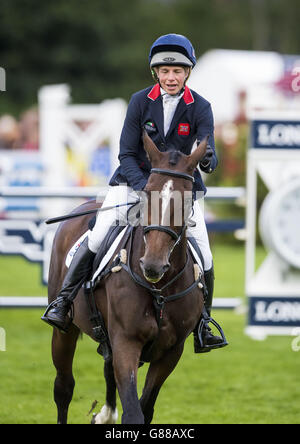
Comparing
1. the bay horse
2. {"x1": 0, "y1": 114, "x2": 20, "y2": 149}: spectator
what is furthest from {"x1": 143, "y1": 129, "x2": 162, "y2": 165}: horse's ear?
{"x1": 0, "y1": 114, "x2": 20, "y2": 149}: spectator

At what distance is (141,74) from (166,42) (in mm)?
43486

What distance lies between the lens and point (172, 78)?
5.05 metres

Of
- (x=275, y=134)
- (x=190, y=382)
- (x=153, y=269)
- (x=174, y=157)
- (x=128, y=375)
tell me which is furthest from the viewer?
(x=275, y=134)

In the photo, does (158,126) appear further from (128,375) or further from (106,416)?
(106,416)

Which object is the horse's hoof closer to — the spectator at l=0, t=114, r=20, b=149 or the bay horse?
the bay horse

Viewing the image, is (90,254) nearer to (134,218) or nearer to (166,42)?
(134,218)

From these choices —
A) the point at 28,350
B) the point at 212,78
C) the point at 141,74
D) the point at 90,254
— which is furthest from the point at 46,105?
the point at 141,74

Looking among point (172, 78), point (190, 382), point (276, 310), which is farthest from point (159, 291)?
point (276, 310)

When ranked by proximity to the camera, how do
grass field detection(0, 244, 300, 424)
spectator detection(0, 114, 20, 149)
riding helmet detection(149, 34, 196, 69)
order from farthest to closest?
spectator detection(0, 114, 20, 149) → grass field detection(0, 244, 300, 424) → riding helmet detection(149, 34, 196, 69)

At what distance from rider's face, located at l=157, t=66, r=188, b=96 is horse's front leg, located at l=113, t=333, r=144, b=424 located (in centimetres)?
157

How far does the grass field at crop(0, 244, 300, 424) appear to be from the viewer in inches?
271

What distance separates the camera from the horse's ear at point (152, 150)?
Result: 4.71m

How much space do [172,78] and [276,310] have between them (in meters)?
5.58

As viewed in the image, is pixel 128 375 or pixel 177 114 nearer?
pixel 128 375
